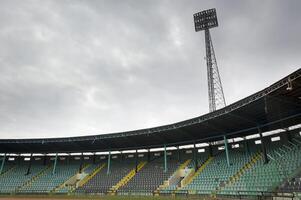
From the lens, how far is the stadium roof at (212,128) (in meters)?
24.5

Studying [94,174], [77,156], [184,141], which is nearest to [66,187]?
[94,174]

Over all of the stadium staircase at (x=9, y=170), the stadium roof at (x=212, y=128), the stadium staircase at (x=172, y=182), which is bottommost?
the stadium staircase at (x=172, y=182)

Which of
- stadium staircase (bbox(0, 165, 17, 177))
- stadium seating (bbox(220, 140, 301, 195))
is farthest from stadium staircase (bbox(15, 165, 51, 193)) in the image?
stadium seating (bbox(220, 140, 301, 195))

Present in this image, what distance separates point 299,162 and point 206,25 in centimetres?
2778

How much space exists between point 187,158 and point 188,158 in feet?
0.70

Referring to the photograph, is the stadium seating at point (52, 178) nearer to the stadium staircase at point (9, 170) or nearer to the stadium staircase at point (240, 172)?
the stadium staircase at point (9, 170)

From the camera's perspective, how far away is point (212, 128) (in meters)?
35.9

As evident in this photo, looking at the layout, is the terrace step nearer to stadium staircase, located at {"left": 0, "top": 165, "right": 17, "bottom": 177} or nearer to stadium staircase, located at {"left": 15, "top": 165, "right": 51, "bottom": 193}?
stadium staircase, located at {"left": 15, "top": 165, "right": 51, "bottom": 193}

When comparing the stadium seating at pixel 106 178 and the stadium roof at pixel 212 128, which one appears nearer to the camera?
the stadium roof at pixel 212 128

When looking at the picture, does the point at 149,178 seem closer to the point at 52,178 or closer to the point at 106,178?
the point at 106,178

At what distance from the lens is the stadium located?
2678 cm

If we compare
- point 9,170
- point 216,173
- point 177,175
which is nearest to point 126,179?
point 177,175

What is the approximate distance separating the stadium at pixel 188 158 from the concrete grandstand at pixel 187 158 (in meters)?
0.13

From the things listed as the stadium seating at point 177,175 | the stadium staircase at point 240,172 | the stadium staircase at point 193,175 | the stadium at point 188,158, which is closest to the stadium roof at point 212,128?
the stadium at point 188,158
